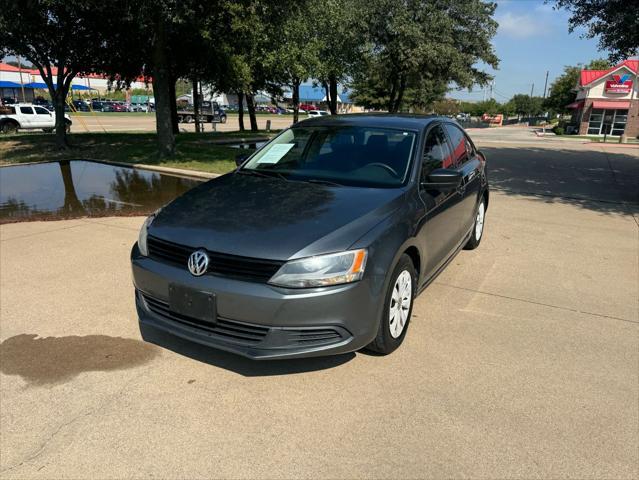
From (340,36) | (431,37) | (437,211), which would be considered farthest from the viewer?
(340,36)

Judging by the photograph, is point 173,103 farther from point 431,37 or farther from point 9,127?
point 431,37

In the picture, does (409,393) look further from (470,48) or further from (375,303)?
(470,48)

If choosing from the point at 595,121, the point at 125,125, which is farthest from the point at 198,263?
the point at 595,121

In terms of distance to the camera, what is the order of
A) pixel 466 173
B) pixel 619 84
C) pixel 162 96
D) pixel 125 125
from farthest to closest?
1. pixel 619 84
2. pixel 125 125
3. pixel 162 96
4. pixel 466 173

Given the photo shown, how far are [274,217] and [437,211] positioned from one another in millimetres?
1516

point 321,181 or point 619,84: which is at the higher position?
point 619,84

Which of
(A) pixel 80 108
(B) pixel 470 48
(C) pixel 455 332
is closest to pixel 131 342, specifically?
(C) pixel 455 332

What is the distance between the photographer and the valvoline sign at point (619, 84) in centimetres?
4199

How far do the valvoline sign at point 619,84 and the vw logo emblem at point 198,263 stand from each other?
4879 cm

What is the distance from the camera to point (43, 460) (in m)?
2.52

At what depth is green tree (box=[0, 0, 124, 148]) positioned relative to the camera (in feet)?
44.4

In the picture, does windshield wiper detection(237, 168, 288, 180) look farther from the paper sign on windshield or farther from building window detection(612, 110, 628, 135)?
building window detection(612, 110, 628, 135)

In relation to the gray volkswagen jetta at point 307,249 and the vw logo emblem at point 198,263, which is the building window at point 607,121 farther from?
the vw logo emblem at point 198,263

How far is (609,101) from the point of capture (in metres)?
43.2
